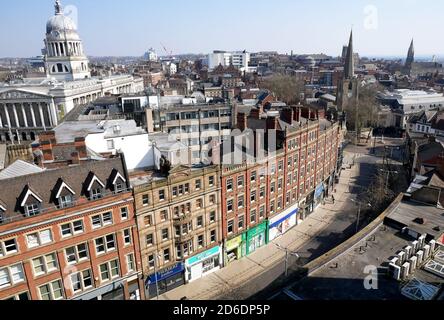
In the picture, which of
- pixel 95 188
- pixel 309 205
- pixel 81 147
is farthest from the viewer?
pixel 309 205

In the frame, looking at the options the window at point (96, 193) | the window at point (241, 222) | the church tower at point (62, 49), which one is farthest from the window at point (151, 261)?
the church tower at point (62, 49)

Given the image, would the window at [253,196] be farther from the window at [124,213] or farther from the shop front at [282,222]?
the window at [124,213]

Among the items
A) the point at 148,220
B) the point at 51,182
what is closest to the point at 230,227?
the point at 148,220

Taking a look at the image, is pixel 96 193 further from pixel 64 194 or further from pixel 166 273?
pixel 166 273

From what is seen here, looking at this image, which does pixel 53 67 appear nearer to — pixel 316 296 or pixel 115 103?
pixel 115 103

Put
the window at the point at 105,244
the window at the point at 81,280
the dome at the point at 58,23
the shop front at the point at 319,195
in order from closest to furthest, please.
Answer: the window at the point at 81,280 < the window at the point at 105,244 < the shop front at the point at 319,195 < the dome at the point at 58,23

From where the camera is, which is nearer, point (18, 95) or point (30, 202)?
point (30, 202)

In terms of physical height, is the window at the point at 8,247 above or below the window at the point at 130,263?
above
